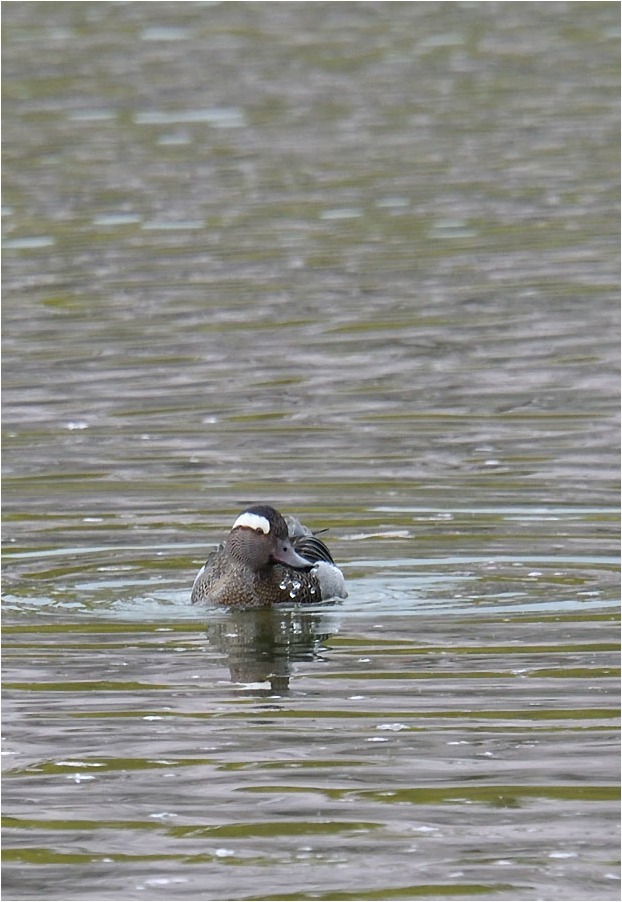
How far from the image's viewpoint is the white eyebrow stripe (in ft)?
45.5

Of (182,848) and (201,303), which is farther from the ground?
(182,848)

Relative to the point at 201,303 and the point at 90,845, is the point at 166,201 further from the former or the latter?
the point at 90,845

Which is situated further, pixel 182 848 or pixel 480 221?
pixel 480 221

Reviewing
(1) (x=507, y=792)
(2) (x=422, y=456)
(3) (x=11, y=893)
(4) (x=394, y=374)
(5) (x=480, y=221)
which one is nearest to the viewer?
(3) (x=11, y=893)

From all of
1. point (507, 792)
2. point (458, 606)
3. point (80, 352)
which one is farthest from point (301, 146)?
point (507, 792)

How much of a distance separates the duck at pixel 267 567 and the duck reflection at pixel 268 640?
12cm

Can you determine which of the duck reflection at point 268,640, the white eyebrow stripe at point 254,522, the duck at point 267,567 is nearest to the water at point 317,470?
the duck reflection at point 268,640

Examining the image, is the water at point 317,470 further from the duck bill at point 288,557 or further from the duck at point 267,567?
the duck bill at point 288,557

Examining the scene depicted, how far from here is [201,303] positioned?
71.7 ft

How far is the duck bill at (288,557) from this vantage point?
1376 centimetres

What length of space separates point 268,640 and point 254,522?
1003 millimetres

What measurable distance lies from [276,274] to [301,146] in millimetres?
6966

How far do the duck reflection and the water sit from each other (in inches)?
1.3

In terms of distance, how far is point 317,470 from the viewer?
53.1 ft
